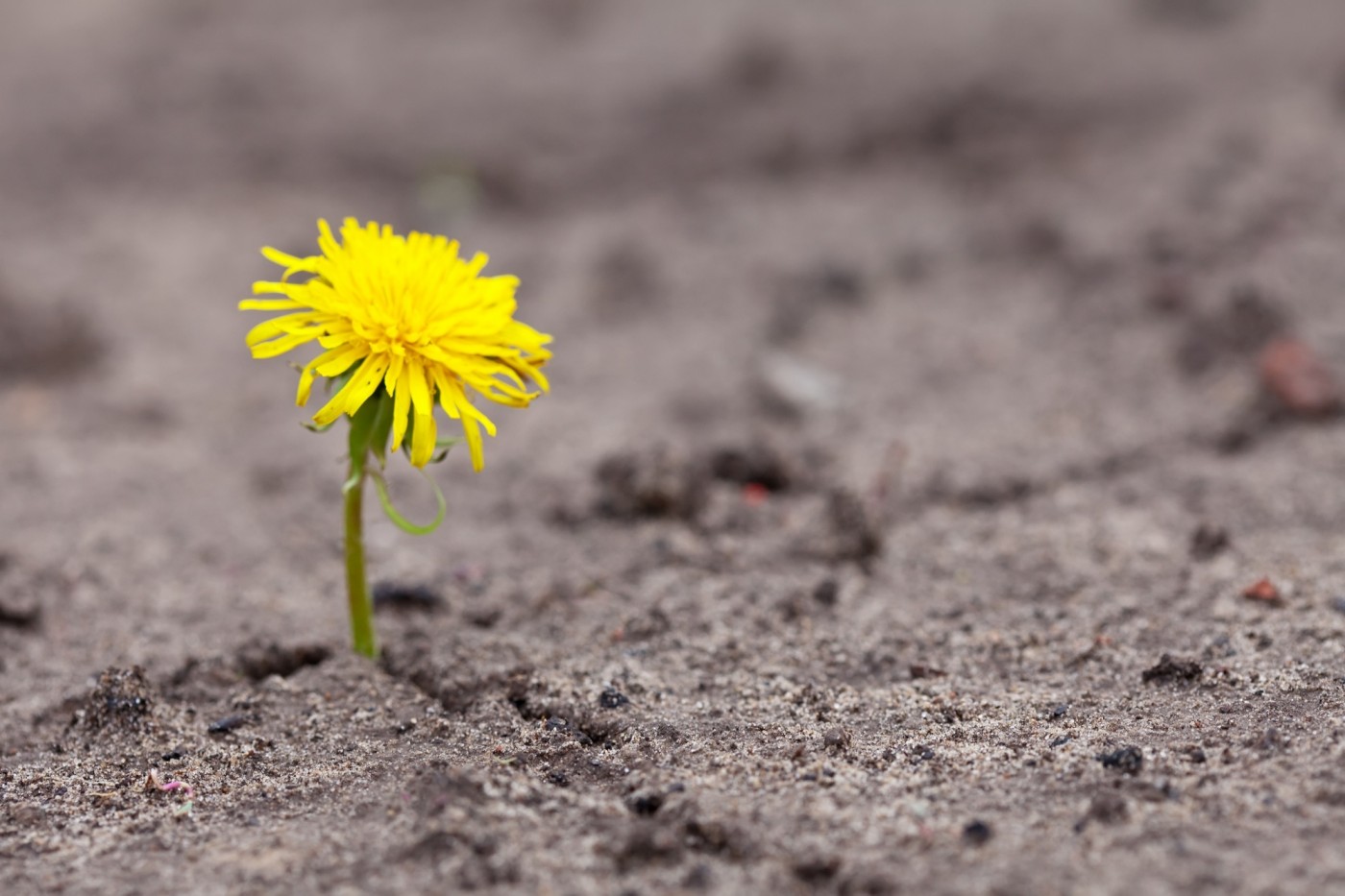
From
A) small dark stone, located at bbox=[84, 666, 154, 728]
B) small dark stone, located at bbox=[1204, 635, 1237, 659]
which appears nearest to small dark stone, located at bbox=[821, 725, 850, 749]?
small dark stone, located at bbox=[1204, 635, 1237, 659]

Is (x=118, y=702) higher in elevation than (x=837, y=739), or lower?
higher

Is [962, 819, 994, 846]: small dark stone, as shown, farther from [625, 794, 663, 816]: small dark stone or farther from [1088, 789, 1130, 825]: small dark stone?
[625, 794, 663, 816]: small dark stone

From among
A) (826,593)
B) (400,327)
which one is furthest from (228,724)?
(826,593)

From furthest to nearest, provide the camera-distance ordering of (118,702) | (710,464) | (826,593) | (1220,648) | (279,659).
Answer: (710,464)
(826,593)
(279,659)
(1220,648)
(118,702)

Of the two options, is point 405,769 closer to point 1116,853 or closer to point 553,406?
point 1116,853

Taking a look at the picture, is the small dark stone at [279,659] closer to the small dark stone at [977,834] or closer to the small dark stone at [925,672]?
the small dark stone at [925,672]

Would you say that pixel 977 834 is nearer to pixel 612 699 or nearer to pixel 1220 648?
pixel 612 699

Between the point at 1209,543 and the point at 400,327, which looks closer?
the point at 400,327
